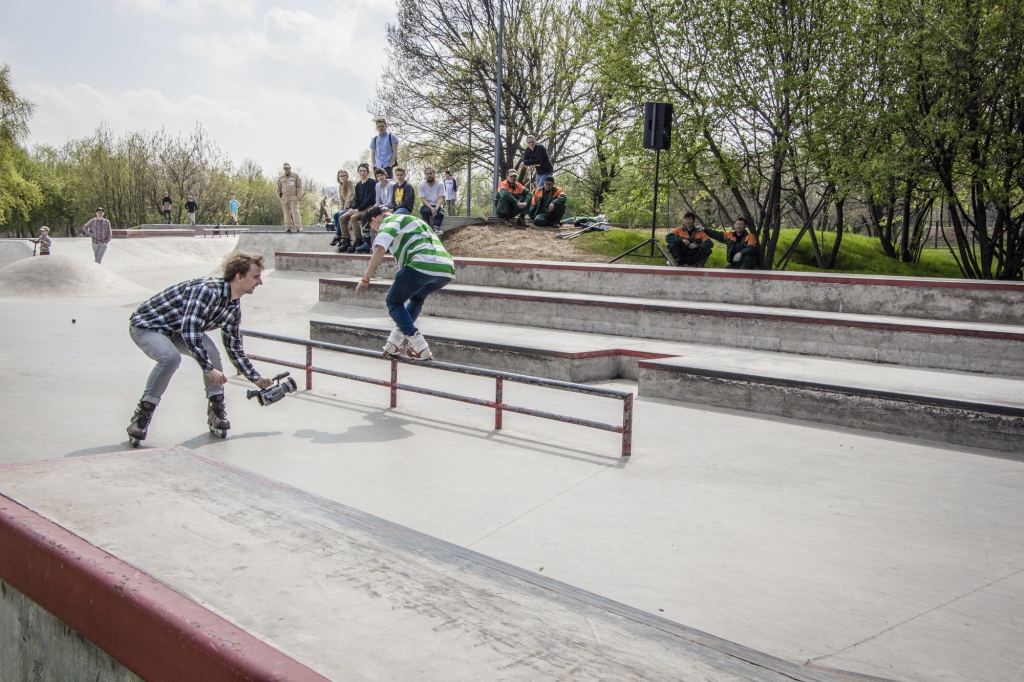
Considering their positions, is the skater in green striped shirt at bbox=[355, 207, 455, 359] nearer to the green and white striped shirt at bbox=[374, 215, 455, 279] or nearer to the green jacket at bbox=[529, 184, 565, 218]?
the green and white striped shirt at bbox=[374, 215, 455, 279]

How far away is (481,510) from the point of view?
4.54 m

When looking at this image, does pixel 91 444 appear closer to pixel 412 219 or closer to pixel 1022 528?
pixel 412 219

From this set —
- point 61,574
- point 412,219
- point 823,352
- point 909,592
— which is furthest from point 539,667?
point 823,352

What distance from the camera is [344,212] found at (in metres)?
17.6

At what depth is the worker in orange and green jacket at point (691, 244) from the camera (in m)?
14.2

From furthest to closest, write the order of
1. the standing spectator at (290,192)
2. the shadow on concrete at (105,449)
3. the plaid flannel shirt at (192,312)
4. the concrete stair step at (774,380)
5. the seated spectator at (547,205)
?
the standing spectator at (290,192) < the seated spectator at (547,205) < the concrete stair step at (774,380) < the shadow on concrete at (105,449) < the plaid flannel shirt at (192,312)

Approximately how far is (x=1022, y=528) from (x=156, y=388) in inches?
220

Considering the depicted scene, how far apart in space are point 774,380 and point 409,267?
3507 millimetres

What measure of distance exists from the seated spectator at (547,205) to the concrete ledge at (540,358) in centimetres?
944

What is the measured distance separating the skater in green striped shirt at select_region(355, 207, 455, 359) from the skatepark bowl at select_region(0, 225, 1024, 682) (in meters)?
0.40

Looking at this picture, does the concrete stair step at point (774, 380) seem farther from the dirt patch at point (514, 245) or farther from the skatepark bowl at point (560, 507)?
the dirt patch at point (514, 245)

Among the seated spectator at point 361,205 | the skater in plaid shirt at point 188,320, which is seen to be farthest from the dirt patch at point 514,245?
the skater in plaid shirt at point 188,320

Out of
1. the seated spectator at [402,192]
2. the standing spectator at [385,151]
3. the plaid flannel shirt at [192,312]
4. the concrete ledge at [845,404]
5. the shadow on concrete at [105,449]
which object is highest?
the standing spectator at [385,151]

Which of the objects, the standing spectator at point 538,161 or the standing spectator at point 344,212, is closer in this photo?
the standing spectator at point 538,161
